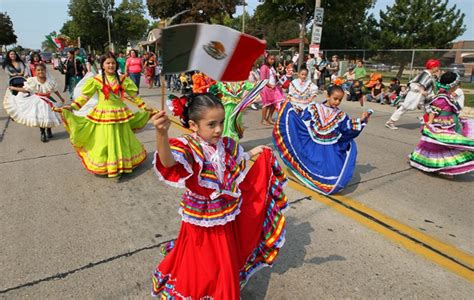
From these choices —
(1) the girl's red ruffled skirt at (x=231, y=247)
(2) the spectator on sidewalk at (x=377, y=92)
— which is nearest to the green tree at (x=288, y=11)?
(2) the spectator on sidewalk at (x=377, y=92)

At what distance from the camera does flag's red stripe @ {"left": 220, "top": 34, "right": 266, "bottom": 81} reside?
1.93 metres

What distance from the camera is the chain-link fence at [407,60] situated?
16.6m

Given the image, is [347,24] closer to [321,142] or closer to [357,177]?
[357,177]

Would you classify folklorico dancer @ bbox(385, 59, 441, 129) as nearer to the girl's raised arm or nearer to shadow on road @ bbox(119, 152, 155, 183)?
shadow on road @ bbox(119, 152, 155, 183)

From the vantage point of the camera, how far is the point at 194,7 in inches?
1732

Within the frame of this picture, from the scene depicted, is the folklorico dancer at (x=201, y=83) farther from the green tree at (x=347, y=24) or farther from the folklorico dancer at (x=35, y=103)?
the green tree at (x=347, y=24)

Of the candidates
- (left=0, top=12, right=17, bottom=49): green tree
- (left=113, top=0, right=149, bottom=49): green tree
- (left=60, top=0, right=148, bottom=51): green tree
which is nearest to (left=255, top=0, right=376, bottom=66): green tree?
(left=60, top=0, right=148, bottom=51): green tree

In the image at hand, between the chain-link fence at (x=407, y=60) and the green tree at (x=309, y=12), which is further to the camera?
the green tree at (x=309, y=12)

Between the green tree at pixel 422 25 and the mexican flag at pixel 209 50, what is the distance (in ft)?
84.1

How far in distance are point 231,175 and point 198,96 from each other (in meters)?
0.56

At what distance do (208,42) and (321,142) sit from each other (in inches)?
127

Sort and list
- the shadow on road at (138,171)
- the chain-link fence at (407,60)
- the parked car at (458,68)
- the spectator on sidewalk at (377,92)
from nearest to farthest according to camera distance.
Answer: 1. the shadow on road at (138,171)
2. the spectator on sidewalk at (377,92)
3. the parked car at (458,68)
4. the chain-link fence at (407,60)

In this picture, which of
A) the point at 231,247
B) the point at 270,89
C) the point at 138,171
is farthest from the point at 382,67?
the point at 231,247

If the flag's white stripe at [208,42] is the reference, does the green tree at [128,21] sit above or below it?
above
